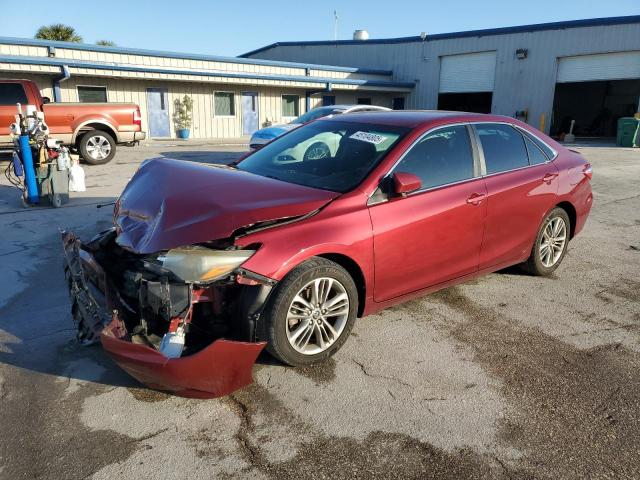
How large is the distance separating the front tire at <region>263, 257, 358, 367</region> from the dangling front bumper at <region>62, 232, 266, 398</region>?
0.28 meters

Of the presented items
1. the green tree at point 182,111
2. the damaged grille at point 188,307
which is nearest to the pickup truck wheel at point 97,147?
the green tree at point 182,111

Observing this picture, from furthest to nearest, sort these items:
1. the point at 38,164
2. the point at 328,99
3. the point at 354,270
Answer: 1. the point at 328,99
2. the point at 38,164
3. the point at 354,270

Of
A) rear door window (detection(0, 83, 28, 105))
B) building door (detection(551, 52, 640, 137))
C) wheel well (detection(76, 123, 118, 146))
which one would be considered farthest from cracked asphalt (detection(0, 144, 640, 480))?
building door (detection(551, 52, 640, 137))

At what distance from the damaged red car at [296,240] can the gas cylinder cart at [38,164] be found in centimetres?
474

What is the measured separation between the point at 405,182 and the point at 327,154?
899 mm

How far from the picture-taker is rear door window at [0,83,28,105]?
39.0ft

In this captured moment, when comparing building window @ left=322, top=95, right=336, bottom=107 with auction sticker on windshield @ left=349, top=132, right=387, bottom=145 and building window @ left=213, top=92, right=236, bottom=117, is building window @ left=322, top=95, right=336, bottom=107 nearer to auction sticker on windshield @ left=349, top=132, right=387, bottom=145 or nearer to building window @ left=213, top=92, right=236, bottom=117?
building window @ left=213, top=92, right=236, bottom=117

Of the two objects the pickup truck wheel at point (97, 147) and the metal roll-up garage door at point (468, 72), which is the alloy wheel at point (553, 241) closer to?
the pickup truck wheel at point (97, 147)

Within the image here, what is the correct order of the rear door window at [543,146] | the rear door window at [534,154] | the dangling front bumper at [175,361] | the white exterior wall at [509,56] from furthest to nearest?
the white exterior wall at [509,56] < the rear door window at [543,146] < the rear door window at [534,154] < the dangling front bumper at [175,361]

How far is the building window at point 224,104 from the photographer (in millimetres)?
24266

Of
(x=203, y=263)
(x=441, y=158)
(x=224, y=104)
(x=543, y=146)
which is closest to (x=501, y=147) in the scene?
(x=543, y=146)

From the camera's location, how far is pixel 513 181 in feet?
15.0

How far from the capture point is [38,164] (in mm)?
8398

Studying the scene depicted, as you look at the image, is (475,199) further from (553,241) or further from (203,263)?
(203,263)
